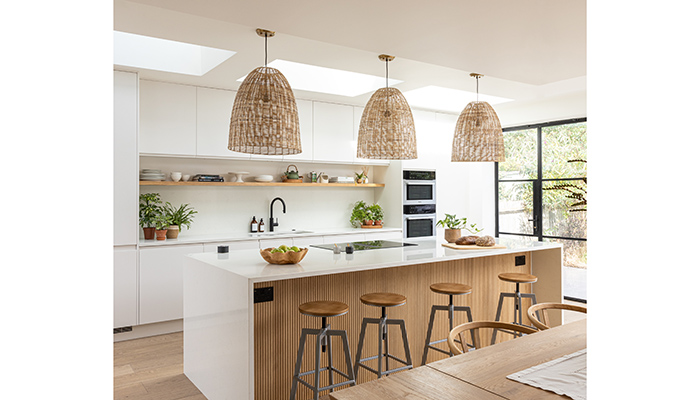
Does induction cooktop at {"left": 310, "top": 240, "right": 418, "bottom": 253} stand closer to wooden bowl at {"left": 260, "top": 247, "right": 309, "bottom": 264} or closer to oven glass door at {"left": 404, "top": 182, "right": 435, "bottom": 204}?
wooden bowl at {"left": 260, "top": 247, "right": 309, "bottom": 264}

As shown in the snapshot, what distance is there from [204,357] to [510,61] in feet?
9.43

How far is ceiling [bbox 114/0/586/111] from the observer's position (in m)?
2.28

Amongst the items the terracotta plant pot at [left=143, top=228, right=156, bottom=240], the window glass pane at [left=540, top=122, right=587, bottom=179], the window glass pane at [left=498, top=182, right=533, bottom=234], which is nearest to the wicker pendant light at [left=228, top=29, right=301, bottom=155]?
the terracotta plant pot at [left=143, top=228, right=156, bottom=240]

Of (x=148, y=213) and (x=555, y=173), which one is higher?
(x=555, y=173)

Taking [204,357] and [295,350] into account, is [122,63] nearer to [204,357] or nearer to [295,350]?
[204,357]

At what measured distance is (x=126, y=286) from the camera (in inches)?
168

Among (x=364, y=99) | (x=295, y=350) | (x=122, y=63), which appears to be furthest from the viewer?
(x=364, y=99)

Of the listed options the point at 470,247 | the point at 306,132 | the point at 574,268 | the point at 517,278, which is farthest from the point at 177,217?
the point at 574,268

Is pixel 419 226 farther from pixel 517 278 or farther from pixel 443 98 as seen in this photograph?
pixel 517 278

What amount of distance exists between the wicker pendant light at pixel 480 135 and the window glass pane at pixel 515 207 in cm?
271

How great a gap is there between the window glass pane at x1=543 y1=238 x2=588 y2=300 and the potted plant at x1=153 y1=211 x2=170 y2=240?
182 inches

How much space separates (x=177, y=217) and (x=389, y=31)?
3196mm
